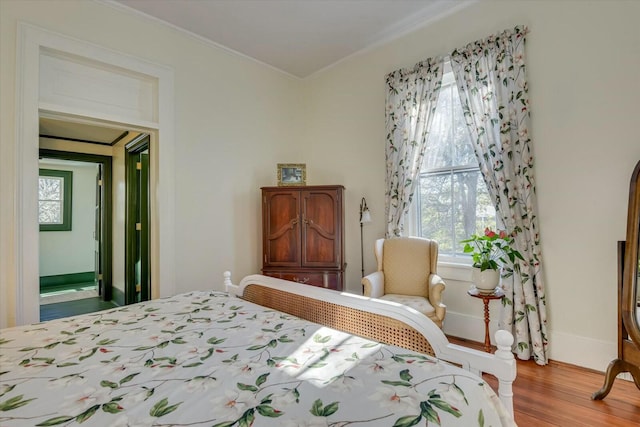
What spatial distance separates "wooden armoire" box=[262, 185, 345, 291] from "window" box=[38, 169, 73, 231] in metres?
4.69

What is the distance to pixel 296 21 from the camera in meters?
3.13

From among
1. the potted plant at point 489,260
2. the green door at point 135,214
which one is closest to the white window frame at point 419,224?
the potted plant at point 489,260

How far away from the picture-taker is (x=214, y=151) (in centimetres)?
351

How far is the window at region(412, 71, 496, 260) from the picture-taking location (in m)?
2.97

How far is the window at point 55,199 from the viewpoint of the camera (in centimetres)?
569

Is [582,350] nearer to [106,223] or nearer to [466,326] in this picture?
[466,326]

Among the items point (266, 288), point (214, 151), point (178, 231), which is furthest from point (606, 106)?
point (178, 231)

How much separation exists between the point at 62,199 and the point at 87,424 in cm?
662

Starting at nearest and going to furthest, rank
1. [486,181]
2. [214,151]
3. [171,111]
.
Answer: [486,181], [171,111], [214,151]

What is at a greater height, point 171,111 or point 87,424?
point 171,111

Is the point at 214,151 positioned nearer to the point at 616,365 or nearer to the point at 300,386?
the point at 300,386

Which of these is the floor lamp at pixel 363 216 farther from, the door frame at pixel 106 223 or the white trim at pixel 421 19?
the door frame at pixel 106 223

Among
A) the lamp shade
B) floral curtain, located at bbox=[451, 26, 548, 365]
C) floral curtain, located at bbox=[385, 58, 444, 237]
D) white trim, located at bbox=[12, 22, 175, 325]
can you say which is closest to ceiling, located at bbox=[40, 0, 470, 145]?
white trim, located at bbox=[12, 22, 175, 325]

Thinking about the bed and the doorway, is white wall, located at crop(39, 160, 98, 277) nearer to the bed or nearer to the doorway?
the doorway
